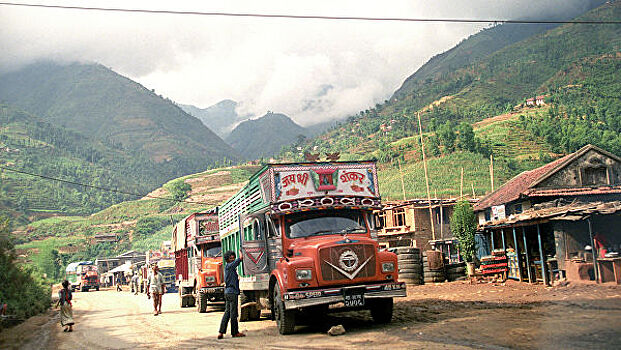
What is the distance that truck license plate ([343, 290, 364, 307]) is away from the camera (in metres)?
11.4

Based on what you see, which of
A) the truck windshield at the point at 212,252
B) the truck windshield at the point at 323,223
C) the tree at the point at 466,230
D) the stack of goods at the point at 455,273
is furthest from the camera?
the tree at the point at 466,230

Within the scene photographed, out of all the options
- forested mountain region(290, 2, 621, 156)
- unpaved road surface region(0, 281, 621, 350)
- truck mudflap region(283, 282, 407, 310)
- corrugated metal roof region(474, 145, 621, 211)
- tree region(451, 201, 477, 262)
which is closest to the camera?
unpaved road surface region(0, 281, 621, 350)

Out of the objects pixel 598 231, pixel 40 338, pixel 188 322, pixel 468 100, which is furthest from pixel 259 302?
pixel 468 100

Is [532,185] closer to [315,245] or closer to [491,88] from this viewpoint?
[315,245]

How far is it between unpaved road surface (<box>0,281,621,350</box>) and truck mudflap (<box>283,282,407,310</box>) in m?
0.70

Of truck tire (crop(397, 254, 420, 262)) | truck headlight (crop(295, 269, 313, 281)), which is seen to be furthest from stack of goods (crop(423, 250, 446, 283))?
truck headlight (crop(295, 269, 313, 281))

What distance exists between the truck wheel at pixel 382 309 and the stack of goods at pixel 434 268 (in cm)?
1591

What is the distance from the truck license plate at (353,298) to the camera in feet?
37.4

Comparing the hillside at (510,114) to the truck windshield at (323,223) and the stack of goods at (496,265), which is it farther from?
the truck windshield at (323,223)

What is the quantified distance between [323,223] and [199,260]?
1167cm

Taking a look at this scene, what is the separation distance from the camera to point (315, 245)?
11805mm

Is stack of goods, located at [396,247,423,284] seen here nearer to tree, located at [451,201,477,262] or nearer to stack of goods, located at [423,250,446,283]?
stack of goods, located at [423,250,446,283]

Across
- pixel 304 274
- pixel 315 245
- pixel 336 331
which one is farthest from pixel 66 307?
pixel 336 331

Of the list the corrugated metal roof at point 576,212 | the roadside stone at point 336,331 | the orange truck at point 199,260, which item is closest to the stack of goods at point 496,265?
the corrugated metal roof at point 576,212
